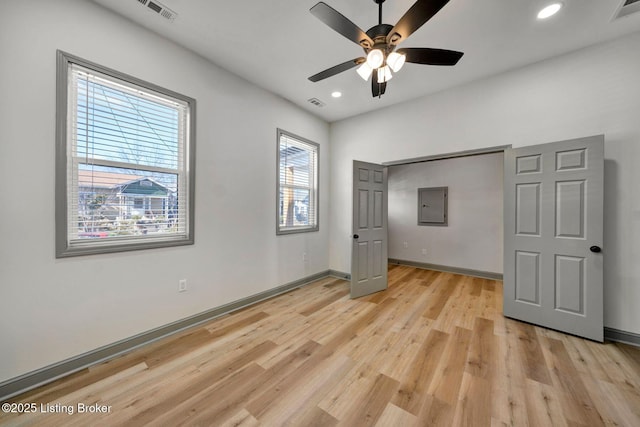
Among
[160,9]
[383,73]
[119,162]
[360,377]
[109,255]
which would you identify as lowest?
[360,377]

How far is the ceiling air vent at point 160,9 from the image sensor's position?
200 cm

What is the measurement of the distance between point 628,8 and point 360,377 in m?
3.94

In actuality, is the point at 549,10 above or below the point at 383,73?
above

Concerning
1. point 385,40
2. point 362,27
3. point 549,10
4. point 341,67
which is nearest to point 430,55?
point 385,40

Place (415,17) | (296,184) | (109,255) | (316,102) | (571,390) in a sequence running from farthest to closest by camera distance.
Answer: (296,184) < (316,102) < (109,255) < (571,390) < (415,17)

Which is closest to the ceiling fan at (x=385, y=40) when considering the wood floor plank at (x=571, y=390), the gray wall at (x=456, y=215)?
the wood floor plank at (x=571, y=390)

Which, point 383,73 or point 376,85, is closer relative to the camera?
point 383,73

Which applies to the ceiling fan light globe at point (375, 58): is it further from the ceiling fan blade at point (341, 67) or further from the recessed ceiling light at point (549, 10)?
the recessed ceiling light at point (549, 10)

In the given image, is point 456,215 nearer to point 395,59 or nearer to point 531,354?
point 531,354

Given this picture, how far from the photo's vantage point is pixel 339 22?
5.25 ft

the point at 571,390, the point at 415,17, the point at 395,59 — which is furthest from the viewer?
the point at 395,59

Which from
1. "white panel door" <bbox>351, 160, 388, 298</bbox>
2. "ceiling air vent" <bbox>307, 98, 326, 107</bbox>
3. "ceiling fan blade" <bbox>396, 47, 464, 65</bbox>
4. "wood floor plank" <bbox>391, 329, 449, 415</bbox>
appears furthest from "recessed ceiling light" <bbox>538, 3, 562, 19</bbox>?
"wood floor plank" <bbox>391, 329, 449, 415</bbox>

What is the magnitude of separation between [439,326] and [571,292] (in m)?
1.43

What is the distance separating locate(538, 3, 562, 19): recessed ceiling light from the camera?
201 centimetres
